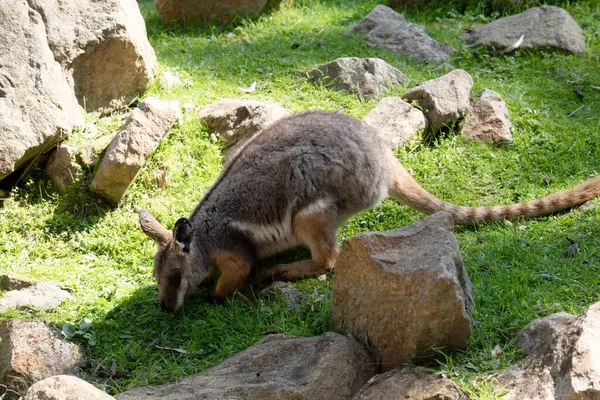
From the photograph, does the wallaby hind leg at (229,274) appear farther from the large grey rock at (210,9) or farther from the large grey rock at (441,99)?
the large grey rock at (210,9)

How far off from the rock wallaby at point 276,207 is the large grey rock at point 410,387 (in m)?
1.91

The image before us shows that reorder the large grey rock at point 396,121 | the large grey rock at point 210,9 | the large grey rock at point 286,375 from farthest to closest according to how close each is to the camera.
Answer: the large grey rock at point 210,9, the large grey rock at point 396,121, the large grey rock at point 286,375

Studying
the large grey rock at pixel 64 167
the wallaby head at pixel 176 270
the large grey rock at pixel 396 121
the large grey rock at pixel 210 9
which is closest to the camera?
the wallaby head at pixel 176 270

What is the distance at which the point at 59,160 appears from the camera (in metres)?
7.98

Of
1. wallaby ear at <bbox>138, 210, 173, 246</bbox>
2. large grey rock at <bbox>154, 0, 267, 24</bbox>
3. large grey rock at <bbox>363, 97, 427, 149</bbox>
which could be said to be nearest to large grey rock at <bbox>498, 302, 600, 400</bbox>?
wallaby ear at <bbox>138, 210, 173, 246</bbox>

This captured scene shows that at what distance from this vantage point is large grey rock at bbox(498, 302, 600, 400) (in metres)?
4.44

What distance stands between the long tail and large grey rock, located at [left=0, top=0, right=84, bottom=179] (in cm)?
342

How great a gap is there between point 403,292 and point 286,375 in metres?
0.95

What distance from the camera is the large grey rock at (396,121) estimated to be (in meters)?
8.42

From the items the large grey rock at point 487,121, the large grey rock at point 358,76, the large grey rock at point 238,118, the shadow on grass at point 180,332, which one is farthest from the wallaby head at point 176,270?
the large grey rock at point 487,121

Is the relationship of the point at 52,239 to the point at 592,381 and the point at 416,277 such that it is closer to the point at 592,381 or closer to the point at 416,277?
the point at 416,277

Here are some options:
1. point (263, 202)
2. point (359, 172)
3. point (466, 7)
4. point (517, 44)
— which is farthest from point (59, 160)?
point (466, 7)

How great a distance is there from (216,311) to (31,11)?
13.0 feet

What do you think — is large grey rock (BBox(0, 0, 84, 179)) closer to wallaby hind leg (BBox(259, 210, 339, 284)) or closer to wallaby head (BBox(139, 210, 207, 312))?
wallaby head (BBox(139, 210, 207, 312))
